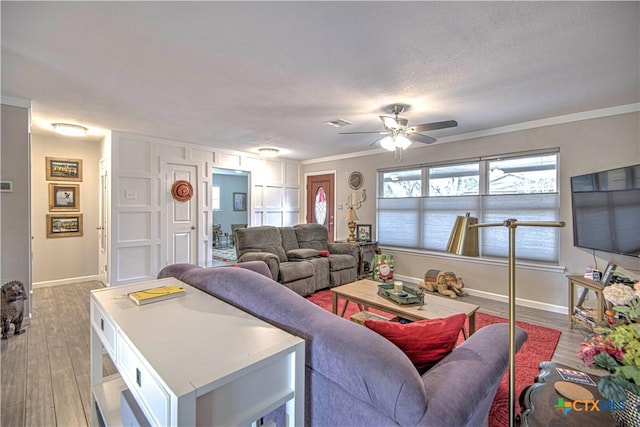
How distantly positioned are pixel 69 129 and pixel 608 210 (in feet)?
20.9

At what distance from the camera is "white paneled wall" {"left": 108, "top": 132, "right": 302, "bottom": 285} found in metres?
4.36

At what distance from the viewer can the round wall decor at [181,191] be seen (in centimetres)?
487

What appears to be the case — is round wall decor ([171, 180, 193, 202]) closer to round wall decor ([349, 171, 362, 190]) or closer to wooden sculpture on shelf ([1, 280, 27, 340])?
wooden sculpture on shelf ([1, 280, 27, 340])

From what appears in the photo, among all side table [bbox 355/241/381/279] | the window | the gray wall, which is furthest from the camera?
side table [bbox 355/241/381/279]

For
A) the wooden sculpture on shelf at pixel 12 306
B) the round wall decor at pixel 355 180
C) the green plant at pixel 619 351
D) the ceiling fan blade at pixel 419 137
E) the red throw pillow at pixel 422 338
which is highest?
the ceiling fan blade at pixel 419 137

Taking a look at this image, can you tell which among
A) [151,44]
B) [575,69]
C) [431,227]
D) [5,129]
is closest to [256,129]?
[151,44]

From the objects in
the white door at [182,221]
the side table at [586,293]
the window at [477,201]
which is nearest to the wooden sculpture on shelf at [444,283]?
the window at [477,201]

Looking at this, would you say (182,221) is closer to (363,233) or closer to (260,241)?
(260,241)

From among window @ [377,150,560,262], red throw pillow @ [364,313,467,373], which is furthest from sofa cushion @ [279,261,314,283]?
red throw pillow @ [364,313,467,373]

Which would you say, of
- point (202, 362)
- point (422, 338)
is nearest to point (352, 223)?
point (422, 338)

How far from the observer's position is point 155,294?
1.54 metres

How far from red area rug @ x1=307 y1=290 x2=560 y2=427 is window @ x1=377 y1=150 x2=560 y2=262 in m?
1.11

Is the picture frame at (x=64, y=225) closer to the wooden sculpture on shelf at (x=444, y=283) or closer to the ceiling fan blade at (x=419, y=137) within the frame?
the ceiling fan blade at (x=419, y=137)

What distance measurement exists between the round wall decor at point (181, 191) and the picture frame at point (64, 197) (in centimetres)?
164
